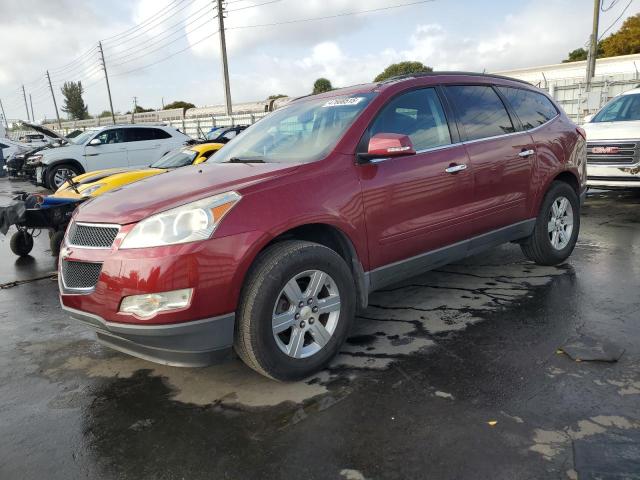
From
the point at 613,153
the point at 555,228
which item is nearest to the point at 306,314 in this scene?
the point at 555,228

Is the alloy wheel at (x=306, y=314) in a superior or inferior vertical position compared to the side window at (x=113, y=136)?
inferior

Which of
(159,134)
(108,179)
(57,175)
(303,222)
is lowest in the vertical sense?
(303,222)

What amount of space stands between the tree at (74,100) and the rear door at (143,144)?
3038 inches

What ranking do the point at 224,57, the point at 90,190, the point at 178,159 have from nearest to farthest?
the point at 90,190
the point at 178,159
the point at 224,57

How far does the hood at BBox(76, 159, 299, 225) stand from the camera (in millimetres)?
2873

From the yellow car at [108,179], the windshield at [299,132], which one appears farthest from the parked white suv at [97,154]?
the windshield at [299,132]

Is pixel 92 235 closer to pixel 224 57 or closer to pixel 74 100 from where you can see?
pixel 224 57

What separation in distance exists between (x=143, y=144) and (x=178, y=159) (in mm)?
6227

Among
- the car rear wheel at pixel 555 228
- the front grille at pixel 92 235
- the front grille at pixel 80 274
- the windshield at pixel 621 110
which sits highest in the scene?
the windshield at pixel 621 110

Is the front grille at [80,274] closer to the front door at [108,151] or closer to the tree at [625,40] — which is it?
the front door at [108,151]

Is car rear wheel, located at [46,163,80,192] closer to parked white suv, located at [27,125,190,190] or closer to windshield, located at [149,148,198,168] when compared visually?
parked white suv, located at [27,125,190,190]

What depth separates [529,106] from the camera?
4.88m

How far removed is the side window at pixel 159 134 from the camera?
1461cm

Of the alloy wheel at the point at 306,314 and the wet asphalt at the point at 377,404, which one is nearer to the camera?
the wet asphalt at the point at 377,404
